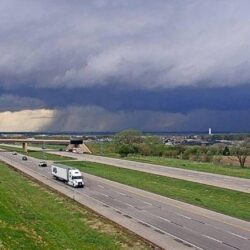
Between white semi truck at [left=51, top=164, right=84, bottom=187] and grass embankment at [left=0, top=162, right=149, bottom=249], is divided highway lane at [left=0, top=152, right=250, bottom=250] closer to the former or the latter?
grass embankment at [left=0, top=162, right=149, bottom=249]

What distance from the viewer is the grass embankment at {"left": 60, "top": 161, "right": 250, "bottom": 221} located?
47894mm

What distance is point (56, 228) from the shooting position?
3553 centimetres

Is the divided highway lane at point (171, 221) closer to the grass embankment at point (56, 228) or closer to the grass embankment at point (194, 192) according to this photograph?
the grass embankment at point (56, 228)

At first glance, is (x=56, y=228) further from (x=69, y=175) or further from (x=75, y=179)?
(x=69, y=175)

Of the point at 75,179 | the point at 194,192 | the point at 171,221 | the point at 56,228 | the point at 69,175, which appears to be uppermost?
the point at 69,175

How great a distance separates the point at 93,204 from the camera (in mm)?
49000

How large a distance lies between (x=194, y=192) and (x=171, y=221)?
21.9 metres

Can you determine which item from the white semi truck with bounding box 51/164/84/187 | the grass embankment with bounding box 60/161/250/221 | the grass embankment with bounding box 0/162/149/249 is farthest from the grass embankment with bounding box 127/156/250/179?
the grass embankment with bounding box 0/162/149/249

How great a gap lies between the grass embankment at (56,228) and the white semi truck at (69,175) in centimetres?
1319

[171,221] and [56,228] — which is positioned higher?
[56,228]

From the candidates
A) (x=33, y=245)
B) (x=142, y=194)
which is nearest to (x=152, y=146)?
(x=142, y=194)

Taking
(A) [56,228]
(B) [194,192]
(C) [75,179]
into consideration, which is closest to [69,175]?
(C) [75,179]

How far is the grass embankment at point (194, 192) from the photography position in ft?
157

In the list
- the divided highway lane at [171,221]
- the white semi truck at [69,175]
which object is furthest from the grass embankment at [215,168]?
the divided highway lane at [171,221]
